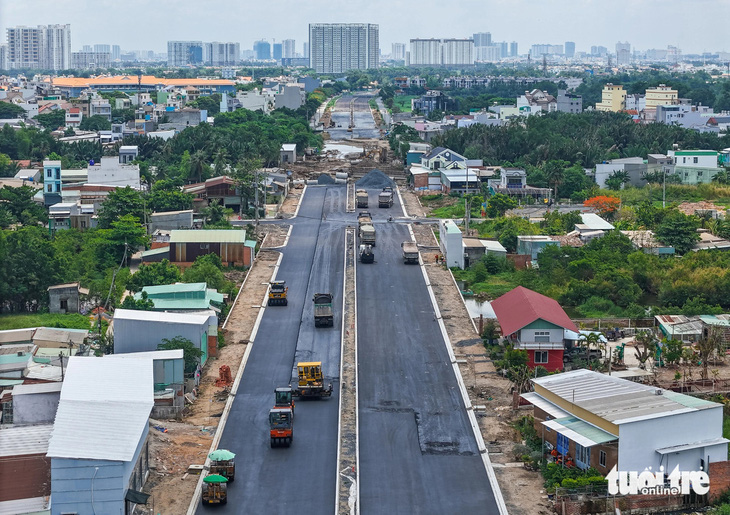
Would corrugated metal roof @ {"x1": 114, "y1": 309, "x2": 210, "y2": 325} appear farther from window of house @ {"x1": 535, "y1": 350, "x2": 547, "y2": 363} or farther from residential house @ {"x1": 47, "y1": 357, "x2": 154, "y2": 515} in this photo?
window of house @ {"x1": 535, "y1": 350, "x2": 547, "y2": 363}

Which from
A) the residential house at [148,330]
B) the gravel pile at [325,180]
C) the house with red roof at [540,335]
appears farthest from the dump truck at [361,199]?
the residential house at [148,330]

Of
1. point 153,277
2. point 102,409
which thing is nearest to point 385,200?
point 153,277

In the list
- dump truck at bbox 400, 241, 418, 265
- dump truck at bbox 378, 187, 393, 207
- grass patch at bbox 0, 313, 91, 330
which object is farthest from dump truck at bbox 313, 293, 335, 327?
dump truck at bbox 378, 187, 393, 207

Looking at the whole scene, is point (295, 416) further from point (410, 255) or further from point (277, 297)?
point (410, 255)

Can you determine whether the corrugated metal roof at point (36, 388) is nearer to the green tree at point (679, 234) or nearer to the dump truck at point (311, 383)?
the dump truck at point (311, 383)

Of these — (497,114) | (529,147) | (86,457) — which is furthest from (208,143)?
(86,457)
